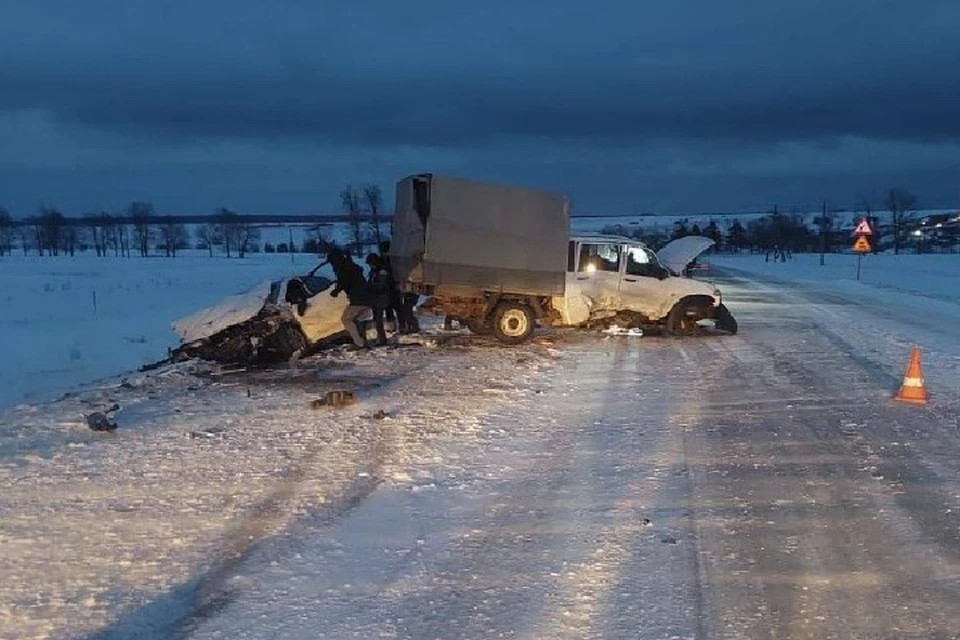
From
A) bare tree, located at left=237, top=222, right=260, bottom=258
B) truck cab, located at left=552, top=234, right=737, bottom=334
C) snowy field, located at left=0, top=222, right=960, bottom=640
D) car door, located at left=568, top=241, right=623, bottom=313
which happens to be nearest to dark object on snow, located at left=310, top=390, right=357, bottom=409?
snowy field, located at left=0, top=222, right=960, bottom=640

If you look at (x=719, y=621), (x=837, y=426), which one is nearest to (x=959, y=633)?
(x=719, y=621)

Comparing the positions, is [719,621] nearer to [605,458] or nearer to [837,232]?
[605,458]

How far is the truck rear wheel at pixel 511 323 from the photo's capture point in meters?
16.1

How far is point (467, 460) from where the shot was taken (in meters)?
7.80

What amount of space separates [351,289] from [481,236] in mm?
2693

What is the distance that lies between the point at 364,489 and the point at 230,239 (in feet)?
502

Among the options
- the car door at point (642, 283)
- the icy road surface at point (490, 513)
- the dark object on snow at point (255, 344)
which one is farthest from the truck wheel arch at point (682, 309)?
the dark object on snow at point (255, 344)

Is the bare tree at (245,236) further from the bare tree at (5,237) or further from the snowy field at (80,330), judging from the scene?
the snowy field at (80,330)

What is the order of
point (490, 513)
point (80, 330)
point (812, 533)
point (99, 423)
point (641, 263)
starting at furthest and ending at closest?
1. point (80, 330)
2. point (641, 263)
3. point (99, 423)
4. point (490, 513)
5. point (812, 533)

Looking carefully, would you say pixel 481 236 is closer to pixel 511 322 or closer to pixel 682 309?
pixel 511 322

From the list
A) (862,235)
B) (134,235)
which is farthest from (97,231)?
(862,235)

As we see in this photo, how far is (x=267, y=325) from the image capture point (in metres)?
14.0

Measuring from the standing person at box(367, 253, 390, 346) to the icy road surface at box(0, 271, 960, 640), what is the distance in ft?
9.61

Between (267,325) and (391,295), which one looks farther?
(391,295)
